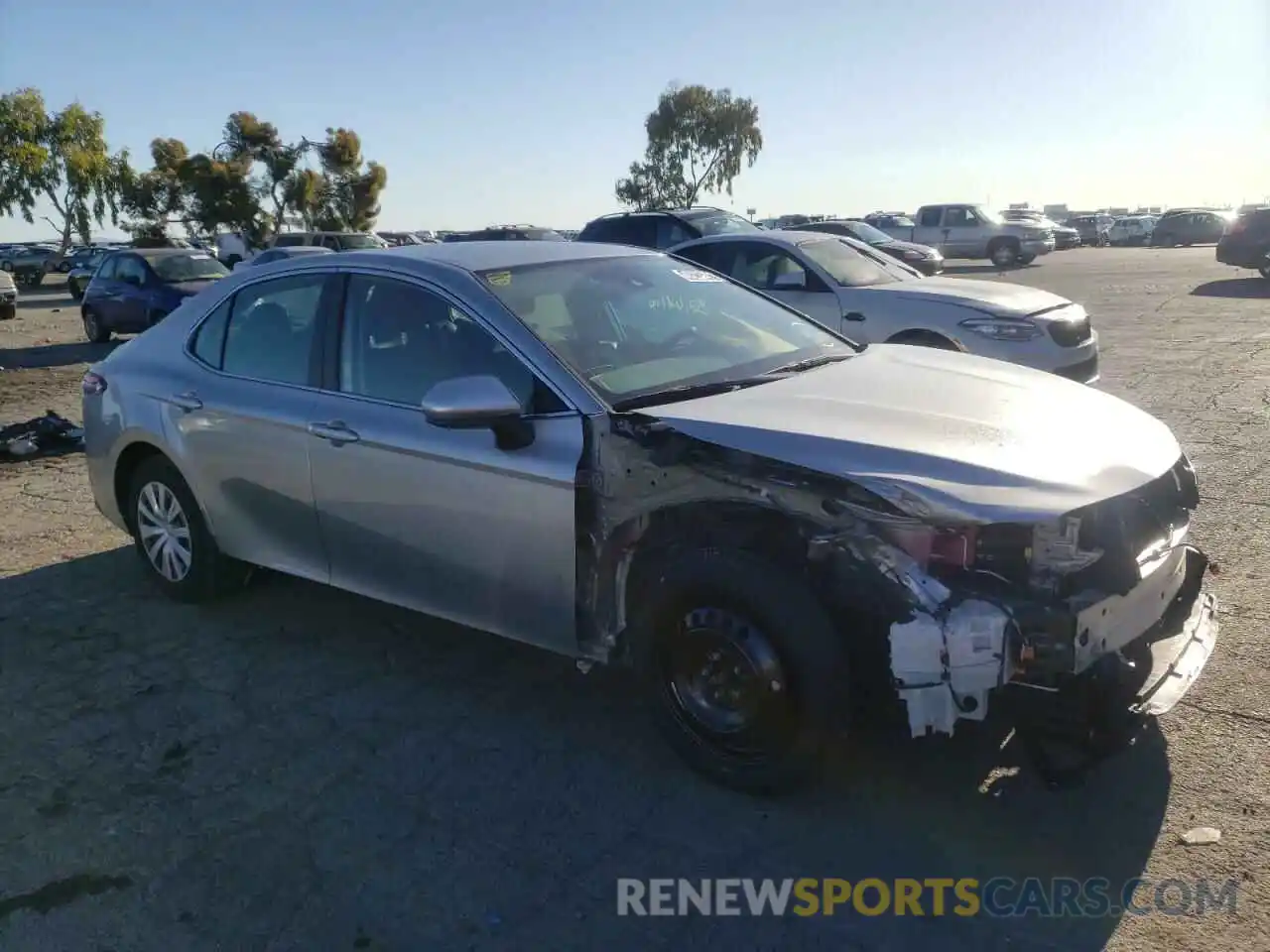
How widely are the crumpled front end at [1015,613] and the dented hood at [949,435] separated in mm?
90

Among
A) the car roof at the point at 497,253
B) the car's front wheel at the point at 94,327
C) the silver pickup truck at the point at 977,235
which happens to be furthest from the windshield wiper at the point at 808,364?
the silver pickup truck at the point at 977,235

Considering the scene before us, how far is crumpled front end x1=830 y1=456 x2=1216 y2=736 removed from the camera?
2.81m

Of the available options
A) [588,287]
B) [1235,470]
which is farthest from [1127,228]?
[588,287]

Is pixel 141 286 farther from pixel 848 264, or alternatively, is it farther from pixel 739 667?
pixel 739 667

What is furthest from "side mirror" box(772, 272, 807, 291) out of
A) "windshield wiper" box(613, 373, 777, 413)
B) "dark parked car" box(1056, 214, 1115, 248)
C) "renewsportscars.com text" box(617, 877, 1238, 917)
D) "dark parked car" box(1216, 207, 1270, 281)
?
"dark parked car" box(1056, 214, 1115, 248)

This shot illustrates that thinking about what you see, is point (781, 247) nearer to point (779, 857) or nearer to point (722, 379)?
point (722, 379)

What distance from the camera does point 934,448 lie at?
3.11m

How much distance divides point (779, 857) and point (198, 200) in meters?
50.7

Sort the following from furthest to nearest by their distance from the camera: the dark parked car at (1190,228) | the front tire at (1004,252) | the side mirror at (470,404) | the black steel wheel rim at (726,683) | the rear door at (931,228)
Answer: the dark parked car at (1190,228) → the rear door at (931,228) → the front tire at (1004,252) → the side mirror at (470,404) → the black steel wheel rim at (726,683)

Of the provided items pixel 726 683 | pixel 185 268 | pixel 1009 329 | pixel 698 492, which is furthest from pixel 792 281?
pixel 185 268

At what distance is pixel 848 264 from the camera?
960 cm

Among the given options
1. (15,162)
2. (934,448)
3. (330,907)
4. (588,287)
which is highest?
(15,162)

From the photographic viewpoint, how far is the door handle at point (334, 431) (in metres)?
4.13

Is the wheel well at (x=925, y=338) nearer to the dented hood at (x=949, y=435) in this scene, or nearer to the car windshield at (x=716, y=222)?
the dented hood at (x=949, y=435)
